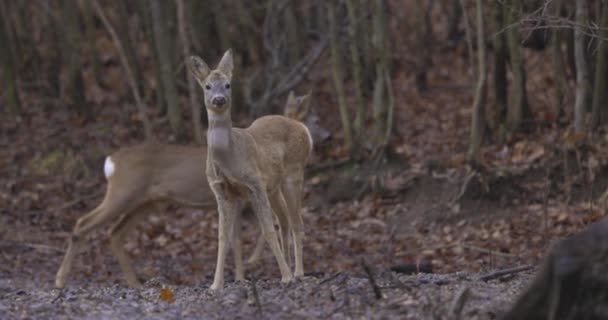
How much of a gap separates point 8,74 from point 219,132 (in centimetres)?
964

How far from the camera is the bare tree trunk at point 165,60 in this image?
14102 mm

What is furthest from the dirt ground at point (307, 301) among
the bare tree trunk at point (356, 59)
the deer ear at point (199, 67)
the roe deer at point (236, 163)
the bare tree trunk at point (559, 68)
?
the bare tree trunk at point (356, 59)

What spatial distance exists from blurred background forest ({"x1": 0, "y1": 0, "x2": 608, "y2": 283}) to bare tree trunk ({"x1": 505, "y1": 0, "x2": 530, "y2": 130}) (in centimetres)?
2

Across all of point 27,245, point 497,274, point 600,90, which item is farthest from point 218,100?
point 600,90

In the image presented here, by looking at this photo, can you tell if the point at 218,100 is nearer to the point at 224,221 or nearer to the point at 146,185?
the point at 224,221

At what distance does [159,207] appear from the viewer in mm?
10469

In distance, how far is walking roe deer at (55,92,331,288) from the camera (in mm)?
Answer: 9992

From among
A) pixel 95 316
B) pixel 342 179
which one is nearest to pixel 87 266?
pixel 342 179

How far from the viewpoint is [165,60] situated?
1414 centimetres

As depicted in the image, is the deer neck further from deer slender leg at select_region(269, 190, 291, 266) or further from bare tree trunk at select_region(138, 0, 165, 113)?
bare tree trunk at select_region(138, 0, 165, 113)

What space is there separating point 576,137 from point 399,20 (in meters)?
7.61

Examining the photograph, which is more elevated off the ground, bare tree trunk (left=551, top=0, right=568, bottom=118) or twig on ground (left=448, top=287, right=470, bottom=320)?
bare tree trunk (left=551, top=0, right=568, bottom=118)

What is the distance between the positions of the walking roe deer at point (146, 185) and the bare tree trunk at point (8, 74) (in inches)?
234

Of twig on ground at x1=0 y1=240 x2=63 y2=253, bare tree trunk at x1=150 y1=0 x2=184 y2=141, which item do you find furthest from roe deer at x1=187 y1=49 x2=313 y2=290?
bare tree trunk at x1=150 y1=0 x2=184 y2=141
